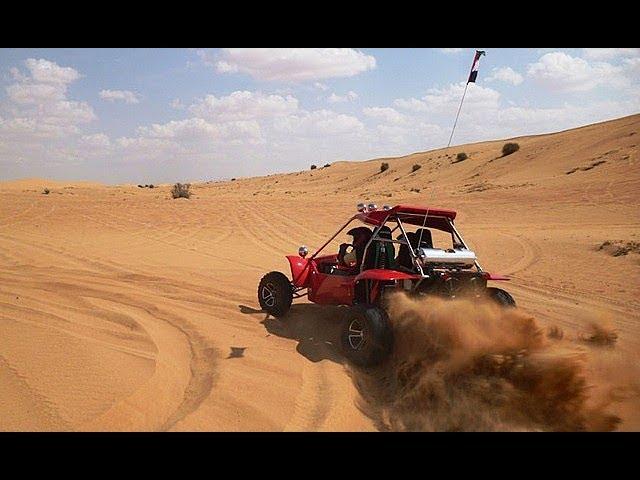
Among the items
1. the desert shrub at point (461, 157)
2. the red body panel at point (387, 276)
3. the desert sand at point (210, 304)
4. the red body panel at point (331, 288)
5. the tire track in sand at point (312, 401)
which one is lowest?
the tire track in sand at point (312, 401)

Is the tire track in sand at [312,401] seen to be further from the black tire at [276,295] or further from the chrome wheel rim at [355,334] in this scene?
the black tire at [276,295]

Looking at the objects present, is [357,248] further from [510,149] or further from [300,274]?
[510,149]

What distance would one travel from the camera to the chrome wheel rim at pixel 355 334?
4.83 m

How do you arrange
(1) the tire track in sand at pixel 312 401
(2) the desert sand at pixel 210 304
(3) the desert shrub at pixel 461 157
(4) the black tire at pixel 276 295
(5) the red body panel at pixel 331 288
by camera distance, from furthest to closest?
1. (3) the desert shrub at pixel 461 157
2. (4) the black tire at pixel 276 295
3. (5) the red body panel at pixel 331 288
4. (2) the desert sand at pixel 210 304
5. (1) the tire track in sand at pixel 312 401

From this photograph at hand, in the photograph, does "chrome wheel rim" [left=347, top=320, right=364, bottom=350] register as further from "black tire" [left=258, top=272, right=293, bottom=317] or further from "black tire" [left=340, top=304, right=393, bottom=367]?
"black tire" [left=258, top=272, right=293, bottom=317]

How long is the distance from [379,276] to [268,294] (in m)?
2.27

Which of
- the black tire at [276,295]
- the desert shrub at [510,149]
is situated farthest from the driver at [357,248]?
the desert shrub at [510,149]

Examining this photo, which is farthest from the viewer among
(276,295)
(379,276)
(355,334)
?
(276,295)

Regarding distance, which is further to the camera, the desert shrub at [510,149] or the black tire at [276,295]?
the desert shrub at [510,149]

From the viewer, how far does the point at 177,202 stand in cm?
2377

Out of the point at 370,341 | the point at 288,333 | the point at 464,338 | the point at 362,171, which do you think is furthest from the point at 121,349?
the point at 362,171

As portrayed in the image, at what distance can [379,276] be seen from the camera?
16.4ft

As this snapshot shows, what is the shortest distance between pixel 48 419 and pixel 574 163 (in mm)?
30484

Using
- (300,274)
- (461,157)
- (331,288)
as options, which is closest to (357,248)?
(331,288)
